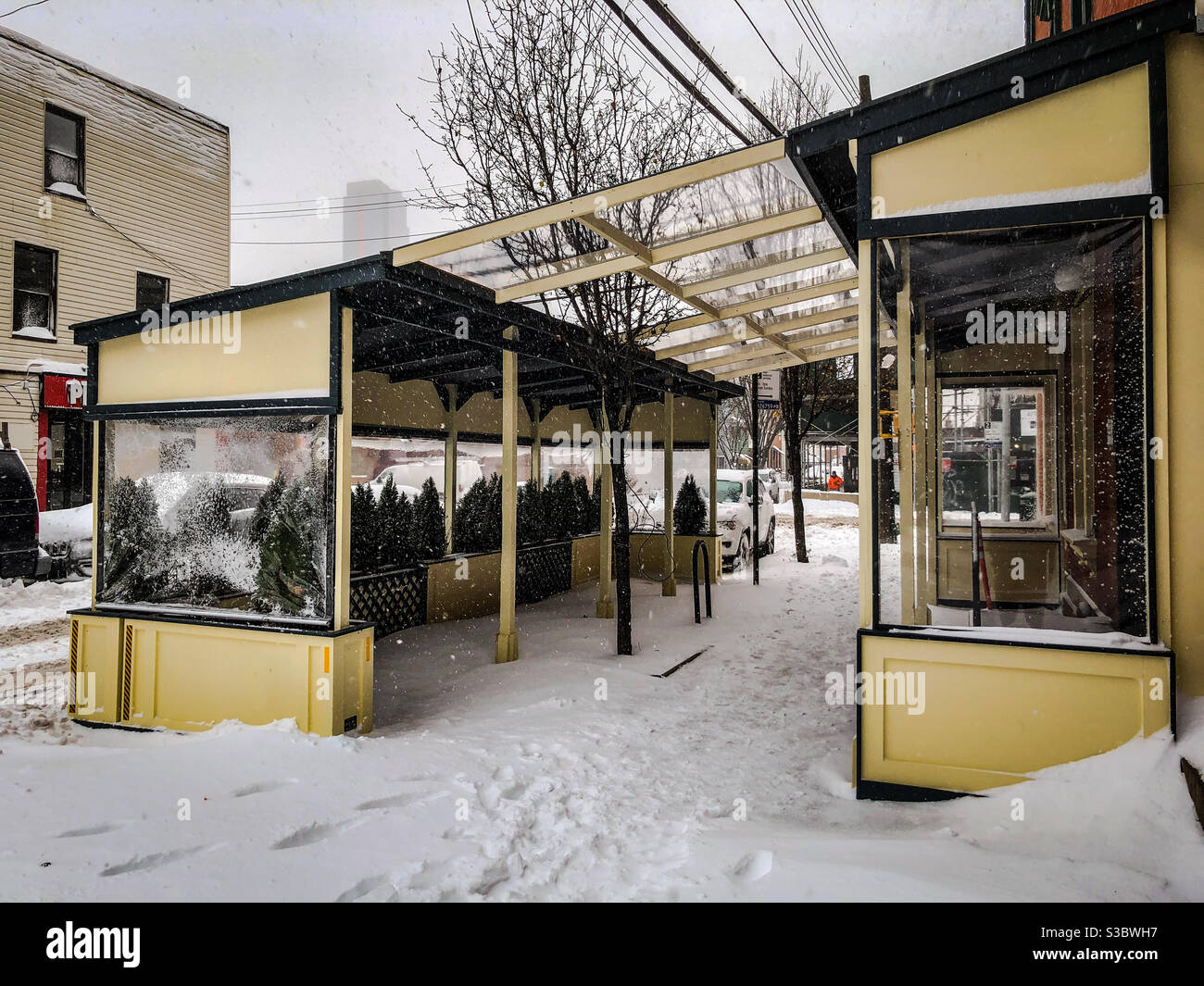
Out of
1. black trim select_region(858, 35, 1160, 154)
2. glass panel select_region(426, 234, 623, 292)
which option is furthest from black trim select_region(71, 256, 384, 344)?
black trim select_region(858, 35, 1160, 154)

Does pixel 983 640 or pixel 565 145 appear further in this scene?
pixel 565 145

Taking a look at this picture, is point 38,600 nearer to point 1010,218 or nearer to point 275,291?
point 275,291

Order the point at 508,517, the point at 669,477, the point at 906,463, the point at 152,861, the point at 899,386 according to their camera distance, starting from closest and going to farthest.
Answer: the point at 152,861 < the point at 906,463 < the point at 899,386 < the point at 508,517 < the point at 669,477

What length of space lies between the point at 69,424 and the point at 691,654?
45.8 feet

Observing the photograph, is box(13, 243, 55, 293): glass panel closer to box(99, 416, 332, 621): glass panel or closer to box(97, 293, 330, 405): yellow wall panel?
box(97, 293, 330, 405): yellow wall panel

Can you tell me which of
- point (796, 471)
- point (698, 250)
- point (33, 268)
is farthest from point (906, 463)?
point (33, 268)

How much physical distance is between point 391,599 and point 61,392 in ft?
33.7

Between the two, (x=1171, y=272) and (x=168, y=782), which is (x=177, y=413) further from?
(x=1171, y=272)

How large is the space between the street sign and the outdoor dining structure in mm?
2762

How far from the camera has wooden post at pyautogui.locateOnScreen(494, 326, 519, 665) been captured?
7.21 meters

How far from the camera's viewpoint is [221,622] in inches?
212

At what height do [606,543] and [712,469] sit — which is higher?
[712,469]
